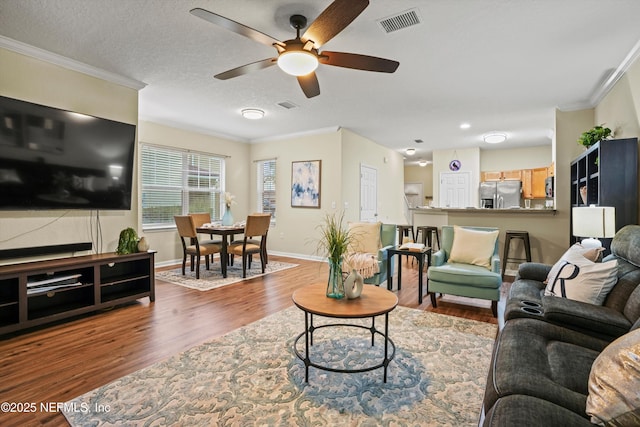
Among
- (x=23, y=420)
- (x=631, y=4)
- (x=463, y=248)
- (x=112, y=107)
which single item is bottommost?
(x=23, y=420)

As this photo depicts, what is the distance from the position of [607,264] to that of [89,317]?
453 cm

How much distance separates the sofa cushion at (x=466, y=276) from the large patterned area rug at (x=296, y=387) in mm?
598

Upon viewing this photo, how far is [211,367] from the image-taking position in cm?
225

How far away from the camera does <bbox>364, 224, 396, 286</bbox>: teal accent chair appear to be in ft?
13.0

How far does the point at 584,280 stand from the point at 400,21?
7.82ft

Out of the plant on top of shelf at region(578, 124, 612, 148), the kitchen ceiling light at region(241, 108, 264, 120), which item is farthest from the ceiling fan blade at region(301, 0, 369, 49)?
the plant on top of shelf at region(578, 124, 612, 148)

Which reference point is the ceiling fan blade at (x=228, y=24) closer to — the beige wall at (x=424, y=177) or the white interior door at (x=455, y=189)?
the white interior door at (x=455, y=189)

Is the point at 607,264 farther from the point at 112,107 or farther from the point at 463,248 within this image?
the point at 112,107

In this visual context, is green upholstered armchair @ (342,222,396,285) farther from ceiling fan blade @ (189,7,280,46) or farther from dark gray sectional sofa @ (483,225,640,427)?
ceiling fan blade @ (189,7,280,46)

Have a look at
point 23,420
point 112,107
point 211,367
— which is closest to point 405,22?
point 211,367

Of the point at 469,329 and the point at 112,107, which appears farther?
the point at 112,107

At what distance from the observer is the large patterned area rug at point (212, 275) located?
452 centimetres

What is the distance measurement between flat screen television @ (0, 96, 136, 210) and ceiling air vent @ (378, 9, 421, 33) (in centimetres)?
313

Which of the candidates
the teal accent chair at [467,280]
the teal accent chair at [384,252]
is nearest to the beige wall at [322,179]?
the teal accent chair at [384,252]
